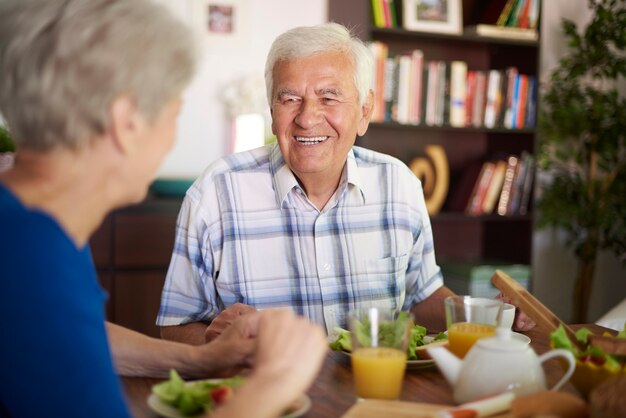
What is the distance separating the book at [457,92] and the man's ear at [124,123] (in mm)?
3015

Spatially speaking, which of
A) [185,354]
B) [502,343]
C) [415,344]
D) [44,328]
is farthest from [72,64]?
[415,344]

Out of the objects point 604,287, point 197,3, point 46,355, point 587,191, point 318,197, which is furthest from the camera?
point 604,287

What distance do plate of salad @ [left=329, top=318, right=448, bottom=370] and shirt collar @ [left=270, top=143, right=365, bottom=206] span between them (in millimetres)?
518

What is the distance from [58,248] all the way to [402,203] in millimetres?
1358

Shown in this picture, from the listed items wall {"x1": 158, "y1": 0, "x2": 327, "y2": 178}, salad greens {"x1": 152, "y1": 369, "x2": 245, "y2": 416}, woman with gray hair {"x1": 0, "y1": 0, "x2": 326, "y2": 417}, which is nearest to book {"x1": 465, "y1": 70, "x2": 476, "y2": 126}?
wall {"x1": 158, "y1": 0, "x2": 327, "y2": 178}

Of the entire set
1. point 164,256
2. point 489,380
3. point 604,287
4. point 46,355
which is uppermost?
point 46,355

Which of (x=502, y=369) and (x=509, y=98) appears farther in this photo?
(x=509, y=98)

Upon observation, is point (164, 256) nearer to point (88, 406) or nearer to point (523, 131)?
point (523, 131)

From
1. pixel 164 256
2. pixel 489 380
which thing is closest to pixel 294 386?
pixel 489 380

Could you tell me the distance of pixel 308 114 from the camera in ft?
6.50

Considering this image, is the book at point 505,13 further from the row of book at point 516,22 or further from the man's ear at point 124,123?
the man's ear at point 124,123

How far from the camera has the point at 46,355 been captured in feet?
2.78

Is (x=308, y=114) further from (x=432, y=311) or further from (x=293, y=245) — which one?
(x=432, y=311)

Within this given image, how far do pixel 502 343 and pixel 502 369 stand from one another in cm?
4
